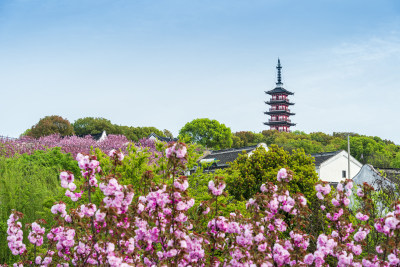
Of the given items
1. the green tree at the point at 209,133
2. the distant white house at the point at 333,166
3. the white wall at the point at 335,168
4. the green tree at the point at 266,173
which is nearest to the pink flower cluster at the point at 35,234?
the green tree at the point at 266,173

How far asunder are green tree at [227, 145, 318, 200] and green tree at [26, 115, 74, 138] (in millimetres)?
43176

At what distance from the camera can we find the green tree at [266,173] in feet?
45.0

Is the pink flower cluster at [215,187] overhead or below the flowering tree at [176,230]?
overhead

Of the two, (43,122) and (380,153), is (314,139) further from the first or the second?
(43,122)

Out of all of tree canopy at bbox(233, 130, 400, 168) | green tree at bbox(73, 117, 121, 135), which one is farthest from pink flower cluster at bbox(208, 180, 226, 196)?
green tree at bbox(73, 117, 121, 135)

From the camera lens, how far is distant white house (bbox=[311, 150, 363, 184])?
124 feet

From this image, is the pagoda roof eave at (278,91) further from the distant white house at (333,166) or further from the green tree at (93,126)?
the distant white house at (333,166)

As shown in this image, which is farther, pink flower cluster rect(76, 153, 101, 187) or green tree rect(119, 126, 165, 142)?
green tree rect(119, 126, 165, 142)

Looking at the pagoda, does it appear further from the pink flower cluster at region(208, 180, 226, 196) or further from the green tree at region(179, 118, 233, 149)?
the pink flower cluster at region(208, 180, 226, 196)

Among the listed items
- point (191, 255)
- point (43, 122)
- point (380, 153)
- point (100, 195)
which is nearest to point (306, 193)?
point (100, 195)

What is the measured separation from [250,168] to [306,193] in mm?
1855

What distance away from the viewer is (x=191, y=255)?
5.37 metres

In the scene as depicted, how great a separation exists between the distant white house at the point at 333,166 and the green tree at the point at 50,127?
31.0 m

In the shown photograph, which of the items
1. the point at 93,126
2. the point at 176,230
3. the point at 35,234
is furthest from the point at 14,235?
the point at 93,126
